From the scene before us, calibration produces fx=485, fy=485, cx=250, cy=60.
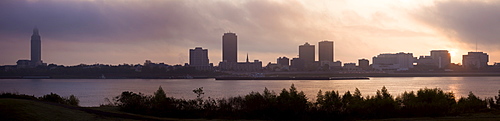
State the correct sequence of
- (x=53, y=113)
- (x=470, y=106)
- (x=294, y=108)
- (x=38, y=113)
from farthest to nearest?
(x=470, y=106) < (x=294, y=108) < (x=53, y=113) < (x=38, y=113)

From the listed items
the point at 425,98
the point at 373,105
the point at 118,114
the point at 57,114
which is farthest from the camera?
the point at 425,98

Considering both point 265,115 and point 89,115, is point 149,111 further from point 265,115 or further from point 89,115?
point 265,115

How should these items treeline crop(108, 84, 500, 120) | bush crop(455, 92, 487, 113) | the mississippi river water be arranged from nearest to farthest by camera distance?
1. treeline crop(108, 84, 500, 120)
2. bush crop(455, 92, 487, 113)
3. the mississippi river water

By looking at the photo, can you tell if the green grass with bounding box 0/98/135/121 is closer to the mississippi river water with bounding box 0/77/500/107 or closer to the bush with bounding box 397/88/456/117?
the bush with bounding box 397/88/456/117

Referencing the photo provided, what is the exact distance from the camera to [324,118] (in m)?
25.2

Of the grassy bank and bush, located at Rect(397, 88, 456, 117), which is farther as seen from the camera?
bush, located at Rect(397, 88, 456, 117)

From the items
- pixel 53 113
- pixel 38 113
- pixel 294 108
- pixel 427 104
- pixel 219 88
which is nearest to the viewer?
pixel 38 113

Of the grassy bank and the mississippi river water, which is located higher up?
the grassy bank

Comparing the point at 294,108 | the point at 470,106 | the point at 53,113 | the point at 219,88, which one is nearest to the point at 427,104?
the point at 470,106

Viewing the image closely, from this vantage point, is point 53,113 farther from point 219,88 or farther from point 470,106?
point 219,88

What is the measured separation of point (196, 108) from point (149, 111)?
303cm

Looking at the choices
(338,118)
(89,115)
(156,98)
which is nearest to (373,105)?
(338,118)

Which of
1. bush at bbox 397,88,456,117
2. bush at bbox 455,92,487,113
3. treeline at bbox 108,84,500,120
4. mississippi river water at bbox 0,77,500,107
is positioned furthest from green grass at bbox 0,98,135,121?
mississippi river water at bbox 0,77,500,107

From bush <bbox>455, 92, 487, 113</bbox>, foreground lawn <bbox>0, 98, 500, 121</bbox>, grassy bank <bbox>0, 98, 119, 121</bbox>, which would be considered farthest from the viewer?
bush <bbox>455, 92, 487, 113</bbox>
